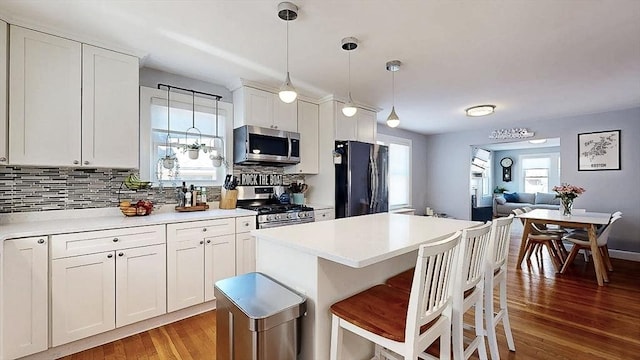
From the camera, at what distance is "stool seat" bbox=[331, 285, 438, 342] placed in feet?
4.21

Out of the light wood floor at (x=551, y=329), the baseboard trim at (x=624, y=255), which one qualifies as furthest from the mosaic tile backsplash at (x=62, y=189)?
the baseboard trim at (x=624, y=255)

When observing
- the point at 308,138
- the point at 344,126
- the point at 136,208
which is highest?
the point at 344,126

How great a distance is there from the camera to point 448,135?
22.2ft

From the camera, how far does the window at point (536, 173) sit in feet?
32.2

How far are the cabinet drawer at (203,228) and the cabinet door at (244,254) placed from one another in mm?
135

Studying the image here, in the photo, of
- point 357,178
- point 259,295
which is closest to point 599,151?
point 357,178

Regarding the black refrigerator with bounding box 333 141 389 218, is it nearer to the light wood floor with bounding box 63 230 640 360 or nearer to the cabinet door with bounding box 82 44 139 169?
the light wood floor with bounding box 63 230 640 360

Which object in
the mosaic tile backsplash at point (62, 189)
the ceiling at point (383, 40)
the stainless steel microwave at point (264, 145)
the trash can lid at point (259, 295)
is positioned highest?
the ceiling at point (383, 40)

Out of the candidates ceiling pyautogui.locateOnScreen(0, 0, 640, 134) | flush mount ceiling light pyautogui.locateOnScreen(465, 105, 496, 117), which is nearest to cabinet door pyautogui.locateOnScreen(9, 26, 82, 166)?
ceiling pyautogui.locateOnScreen(0, 0, 640, 134)

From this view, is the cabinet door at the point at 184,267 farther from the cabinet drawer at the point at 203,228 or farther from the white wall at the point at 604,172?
the white wall at the point at 604,172

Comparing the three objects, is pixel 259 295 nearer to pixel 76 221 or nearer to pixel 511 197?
pixel 76 221

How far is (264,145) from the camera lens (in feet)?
11.3

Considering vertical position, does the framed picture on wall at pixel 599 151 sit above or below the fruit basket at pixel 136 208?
above

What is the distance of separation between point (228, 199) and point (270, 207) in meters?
0.49
